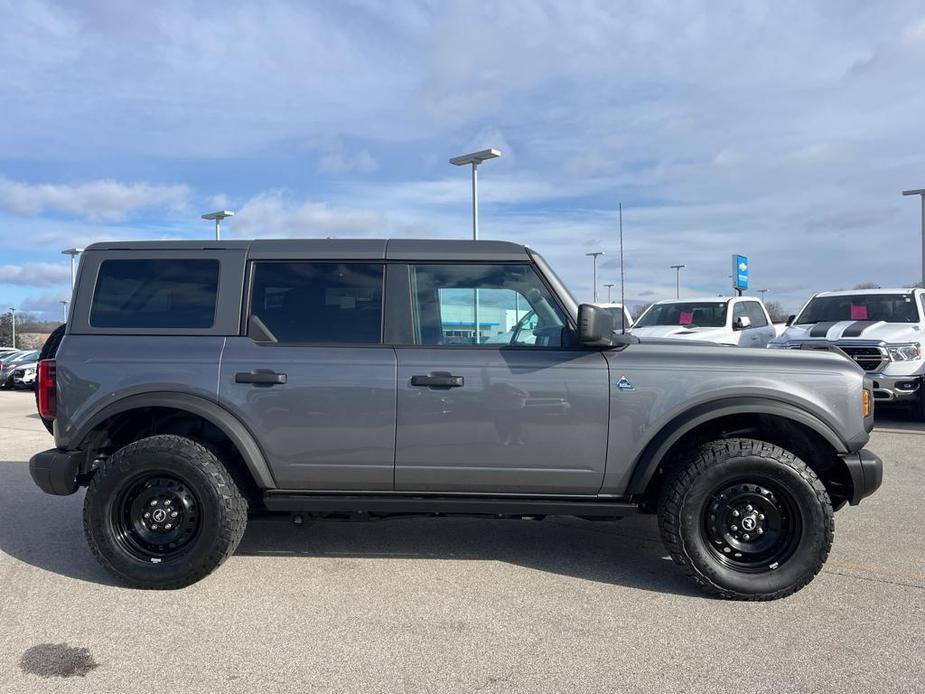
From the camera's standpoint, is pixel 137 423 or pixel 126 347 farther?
pixel 137 423

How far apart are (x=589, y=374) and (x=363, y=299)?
53.9 inches

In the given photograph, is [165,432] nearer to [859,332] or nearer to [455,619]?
[455,619]

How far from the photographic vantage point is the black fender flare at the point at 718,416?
402 cm

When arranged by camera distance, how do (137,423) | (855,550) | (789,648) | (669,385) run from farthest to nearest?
(855,550) < (137,423) < (669,385) < (789,648)

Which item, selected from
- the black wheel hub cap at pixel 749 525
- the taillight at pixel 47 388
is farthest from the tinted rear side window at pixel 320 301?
the black wheel hub cap at pixel 749 525

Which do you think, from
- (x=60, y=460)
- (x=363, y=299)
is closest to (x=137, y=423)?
(x=60, y=460)

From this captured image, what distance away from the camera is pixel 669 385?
408 cm

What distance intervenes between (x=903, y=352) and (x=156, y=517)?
9527 mm

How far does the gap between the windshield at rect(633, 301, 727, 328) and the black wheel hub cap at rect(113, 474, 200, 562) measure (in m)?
10.7

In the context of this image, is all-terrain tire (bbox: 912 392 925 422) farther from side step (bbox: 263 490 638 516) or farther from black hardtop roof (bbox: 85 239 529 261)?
black hardtop roof (bbox: 85 239 529 261)

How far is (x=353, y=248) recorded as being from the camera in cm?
439

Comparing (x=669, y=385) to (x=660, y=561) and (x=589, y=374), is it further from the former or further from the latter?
(x=660, y=561)

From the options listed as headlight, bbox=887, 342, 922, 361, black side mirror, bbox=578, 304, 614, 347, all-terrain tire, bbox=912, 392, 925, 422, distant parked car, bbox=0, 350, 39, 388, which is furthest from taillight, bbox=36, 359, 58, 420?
distant parked car, bbox=0, 350, 39, 388

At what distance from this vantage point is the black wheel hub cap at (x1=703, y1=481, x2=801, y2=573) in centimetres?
407
